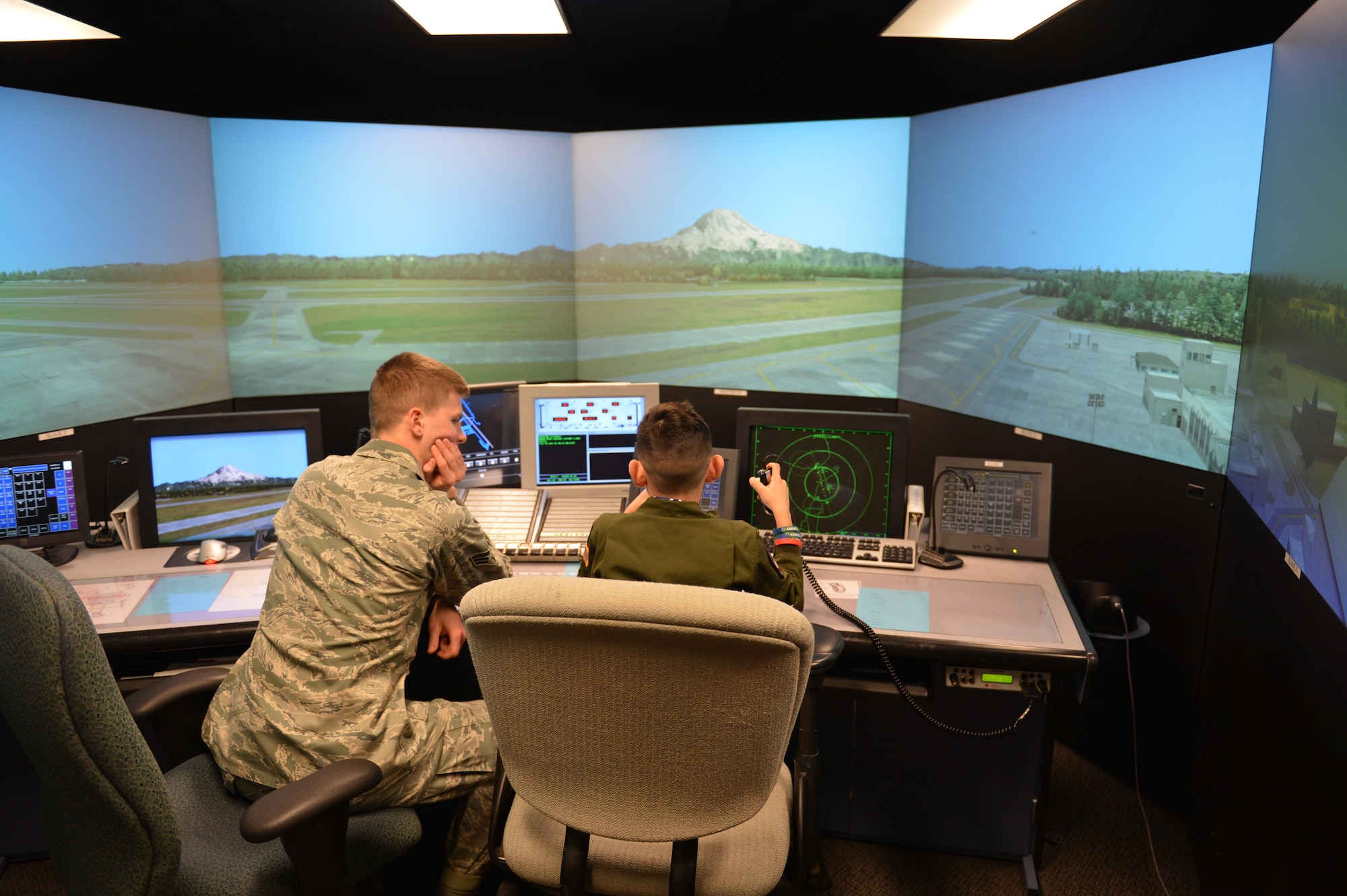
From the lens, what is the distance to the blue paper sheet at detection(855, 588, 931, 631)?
200 centimetres

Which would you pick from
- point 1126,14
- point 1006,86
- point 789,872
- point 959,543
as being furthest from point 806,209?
point 789,872

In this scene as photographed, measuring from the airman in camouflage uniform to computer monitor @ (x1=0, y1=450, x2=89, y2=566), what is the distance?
1153mm

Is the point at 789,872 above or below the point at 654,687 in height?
below

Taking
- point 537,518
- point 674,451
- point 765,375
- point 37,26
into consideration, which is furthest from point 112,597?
point 765,375

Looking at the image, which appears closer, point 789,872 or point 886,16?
point 789,872

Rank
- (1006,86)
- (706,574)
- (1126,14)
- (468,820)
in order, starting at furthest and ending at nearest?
(1006,86), (1126,14), (468,820), (706,574)

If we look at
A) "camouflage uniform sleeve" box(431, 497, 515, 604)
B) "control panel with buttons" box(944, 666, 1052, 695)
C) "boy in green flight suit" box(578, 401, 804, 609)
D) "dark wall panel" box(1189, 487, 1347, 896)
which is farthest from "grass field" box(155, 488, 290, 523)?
"dark wall panel" box(1189, 487, 1347, 896)

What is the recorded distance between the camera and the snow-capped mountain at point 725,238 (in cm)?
437

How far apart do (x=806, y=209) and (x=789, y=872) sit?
3411mm

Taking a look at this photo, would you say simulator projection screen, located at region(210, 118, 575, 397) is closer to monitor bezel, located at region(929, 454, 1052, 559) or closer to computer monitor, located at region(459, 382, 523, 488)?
computer monitor, located at region(459, 382, 523, 488)

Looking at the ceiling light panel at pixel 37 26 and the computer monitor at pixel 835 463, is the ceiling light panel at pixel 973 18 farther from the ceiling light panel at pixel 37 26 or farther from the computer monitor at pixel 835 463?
the ceiling light panel at pixel 37 26

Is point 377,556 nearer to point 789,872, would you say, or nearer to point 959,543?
point 789,872

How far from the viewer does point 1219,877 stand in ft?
6.56

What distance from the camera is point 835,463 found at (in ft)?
8.02
